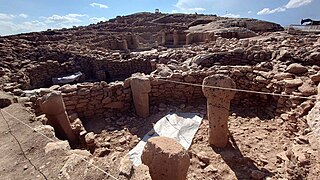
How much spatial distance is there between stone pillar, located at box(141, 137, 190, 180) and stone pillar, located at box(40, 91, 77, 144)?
2573 mm

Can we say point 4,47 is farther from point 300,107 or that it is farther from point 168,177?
point 300,107

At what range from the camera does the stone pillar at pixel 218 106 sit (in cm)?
411

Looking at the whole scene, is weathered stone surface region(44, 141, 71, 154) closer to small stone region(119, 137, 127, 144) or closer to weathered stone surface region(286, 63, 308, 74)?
small stone region(119, 137, 127, 144)

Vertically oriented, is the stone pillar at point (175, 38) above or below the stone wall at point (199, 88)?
above

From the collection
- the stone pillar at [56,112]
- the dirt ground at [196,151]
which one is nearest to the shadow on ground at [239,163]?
the dirt ground at [196,151]

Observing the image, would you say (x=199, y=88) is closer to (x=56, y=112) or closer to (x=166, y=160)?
(x=56, y=112)

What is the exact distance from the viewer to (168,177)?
2586 mm

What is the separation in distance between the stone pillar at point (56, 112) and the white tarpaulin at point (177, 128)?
1.47 m

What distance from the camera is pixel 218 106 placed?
4230 millimetres

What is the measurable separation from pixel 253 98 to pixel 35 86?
836 cm

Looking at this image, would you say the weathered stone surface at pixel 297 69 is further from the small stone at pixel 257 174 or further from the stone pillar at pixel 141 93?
the stone pillar at pixel 141 93

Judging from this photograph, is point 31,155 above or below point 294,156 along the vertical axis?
above

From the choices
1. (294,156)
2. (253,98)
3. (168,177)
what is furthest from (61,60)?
(294,156)

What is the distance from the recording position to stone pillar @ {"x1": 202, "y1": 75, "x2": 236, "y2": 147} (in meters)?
4.11
